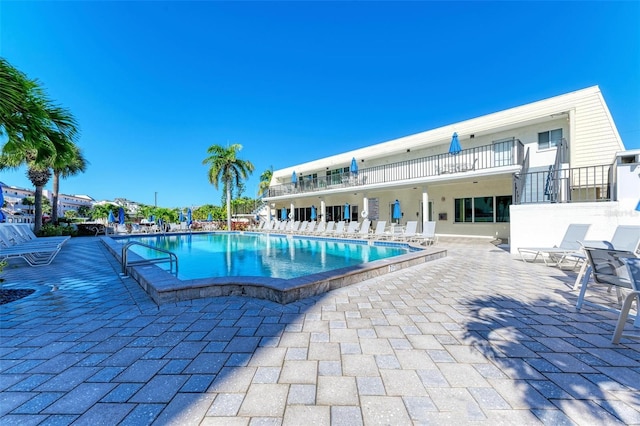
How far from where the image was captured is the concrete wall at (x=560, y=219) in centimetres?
670

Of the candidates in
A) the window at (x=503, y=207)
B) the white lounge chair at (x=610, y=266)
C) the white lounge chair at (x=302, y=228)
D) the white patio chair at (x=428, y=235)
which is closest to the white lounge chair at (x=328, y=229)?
the white lounge chair at (x=302, y=228)

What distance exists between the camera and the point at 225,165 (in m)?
20.7

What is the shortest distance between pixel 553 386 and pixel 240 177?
2162 cm

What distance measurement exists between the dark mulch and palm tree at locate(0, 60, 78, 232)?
2.27 m

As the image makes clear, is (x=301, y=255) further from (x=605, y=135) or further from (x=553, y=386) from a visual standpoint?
(x=605, y=135)

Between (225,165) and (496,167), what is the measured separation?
1837cm

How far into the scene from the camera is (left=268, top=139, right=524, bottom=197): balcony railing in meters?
12.2

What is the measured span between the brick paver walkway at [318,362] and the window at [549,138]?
10802 millimetres

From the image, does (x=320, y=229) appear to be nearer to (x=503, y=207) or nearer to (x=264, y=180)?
(x=503, y=207)

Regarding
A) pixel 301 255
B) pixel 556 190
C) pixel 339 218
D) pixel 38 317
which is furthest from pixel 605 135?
pixel 38 317

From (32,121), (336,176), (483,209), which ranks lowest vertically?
(483,209)

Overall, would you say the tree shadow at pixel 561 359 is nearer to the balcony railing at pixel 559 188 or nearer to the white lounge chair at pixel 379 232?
the balcony railing at pixel 559 188

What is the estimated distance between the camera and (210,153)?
20.9 m

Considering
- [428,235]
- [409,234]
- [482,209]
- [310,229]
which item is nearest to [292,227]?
[310,229]
